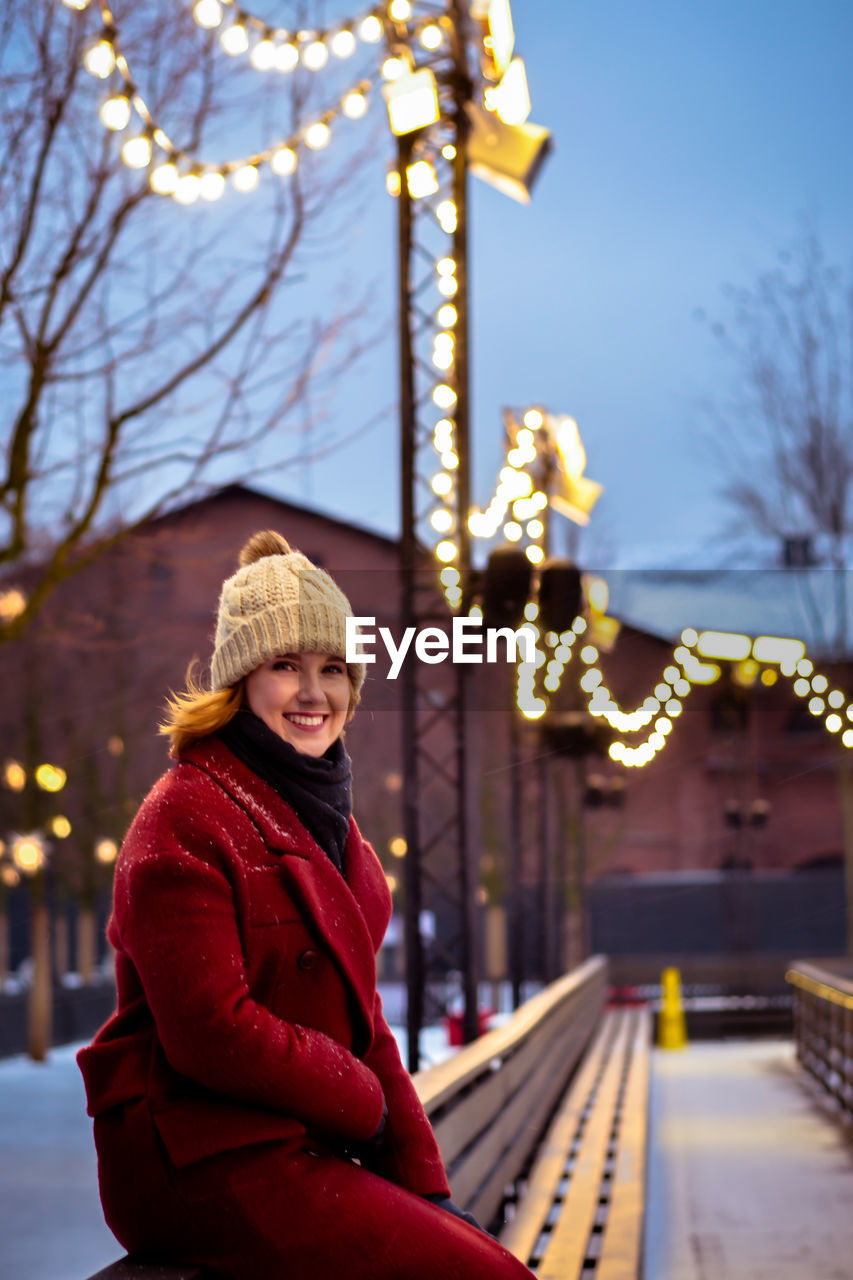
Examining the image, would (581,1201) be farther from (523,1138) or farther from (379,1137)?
(379,1137)

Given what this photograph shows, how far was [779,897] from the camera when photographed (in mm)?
37688

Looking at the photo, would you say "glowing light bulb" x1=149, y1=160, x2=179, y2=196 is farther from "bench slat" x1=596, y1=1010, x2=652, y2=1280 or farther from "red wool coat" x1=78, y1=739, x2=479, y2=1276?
"red wool coat" x1=78, y1=739, x2=479, y2=1276

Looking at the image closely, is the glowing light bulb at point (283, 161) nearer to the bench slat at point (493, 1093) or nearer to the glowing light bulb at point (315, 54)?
the glowing light bulb at point (315, 54)

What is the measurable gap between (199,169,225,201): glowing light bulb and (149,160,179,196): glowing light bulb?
141 mm

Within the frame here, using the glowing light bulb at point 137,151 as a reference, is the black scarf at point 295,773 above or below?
below

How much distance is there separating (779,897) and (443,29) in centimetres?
3200

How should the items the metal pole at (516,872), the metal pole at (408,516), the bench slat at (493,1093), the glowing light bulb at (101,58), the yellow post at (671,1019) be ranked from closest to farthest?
the bench slat at (493,1093) → the glowing light bulb at (101,58) → the metal pole at (408,516) → the metal pole at (516,872) → the yellow post at (671,1019)

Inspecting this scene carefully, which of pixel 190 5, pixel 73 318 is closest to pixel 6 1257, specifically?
pixel 73 318

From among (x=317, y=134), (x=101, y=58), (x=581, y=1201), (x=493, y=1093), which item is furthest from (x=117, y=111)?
(x=581, y=1201)

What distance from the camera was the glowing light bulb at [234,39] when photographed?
24.0 ft

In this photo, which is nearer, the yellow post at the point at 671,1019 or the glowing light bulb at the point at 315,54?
the glowing light bulb at the point at 315,54

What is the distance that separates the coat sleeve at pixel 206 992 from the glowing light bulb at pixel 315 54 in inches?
256

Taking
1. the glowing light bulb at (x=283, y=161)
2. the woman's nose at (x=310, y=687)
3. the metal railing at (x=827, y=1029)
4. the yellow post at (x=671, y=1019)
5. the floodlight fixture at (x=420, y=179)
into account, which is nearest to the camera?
the woman's nose at (x=310, y=687)

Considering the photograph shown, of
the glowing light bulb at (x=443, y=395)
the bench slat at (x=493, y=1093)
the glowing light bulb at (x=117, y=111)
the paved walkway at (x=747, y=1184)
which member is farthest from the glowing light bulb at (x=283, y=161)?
A: the paved walkway at (x=747, y=1184)
